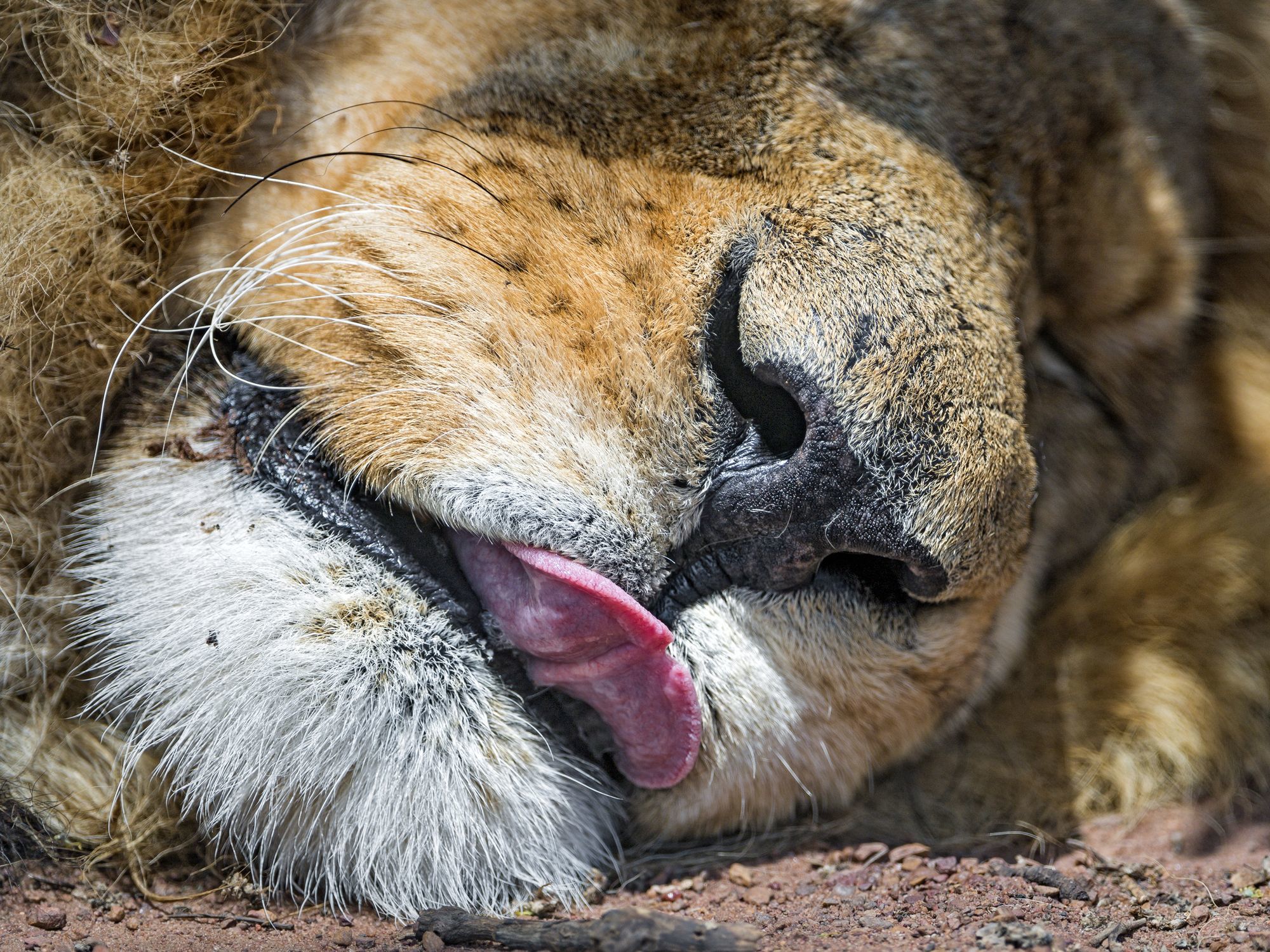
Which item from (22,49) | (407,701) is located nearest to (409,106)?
(22,49)

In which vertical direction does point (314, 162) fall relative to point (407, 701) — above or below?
above

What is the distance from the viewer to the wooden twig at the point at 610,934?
1.46 metres

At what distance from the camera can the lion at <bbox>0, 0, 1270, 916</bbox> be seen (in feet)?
5.18

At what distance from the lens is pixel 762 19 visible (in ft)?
6.26

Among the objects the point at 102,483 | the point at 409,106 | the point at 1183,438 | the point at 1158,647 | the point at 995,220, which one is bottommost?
the point at 1158,647

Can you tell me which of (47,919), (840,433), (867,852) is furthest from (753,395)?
(47,919)

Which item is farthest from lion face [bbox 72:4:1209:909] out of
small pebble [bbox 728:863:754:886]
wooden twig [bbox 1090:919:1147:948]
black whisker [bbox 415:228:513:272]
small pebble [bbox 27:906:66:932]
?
wooden twig [bbox 1090:919:1147:948]

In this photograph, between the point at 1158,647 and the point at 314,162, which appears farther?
the point at 1158,647

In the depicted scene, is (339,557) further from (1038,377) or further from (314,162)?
(1038,377)

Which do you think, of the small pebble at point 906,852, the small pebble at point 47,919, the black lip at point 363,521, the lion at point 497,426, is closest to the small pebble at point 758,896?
the lion at point 497,426

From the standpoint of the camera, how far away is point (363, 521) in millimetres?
1632

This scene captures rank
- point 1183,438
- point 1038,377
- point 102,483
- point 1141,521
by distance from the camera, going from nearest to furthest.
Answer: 1. point 102,483
2. point 1038,377
3. point 1141,521
4. point 1183,438

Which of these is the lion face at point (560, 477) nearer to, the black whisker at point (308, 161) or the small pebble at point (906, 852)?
the black whisker at point (308, 161)

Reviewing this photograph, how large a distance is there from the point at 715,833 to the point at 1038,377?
1.11 meters
